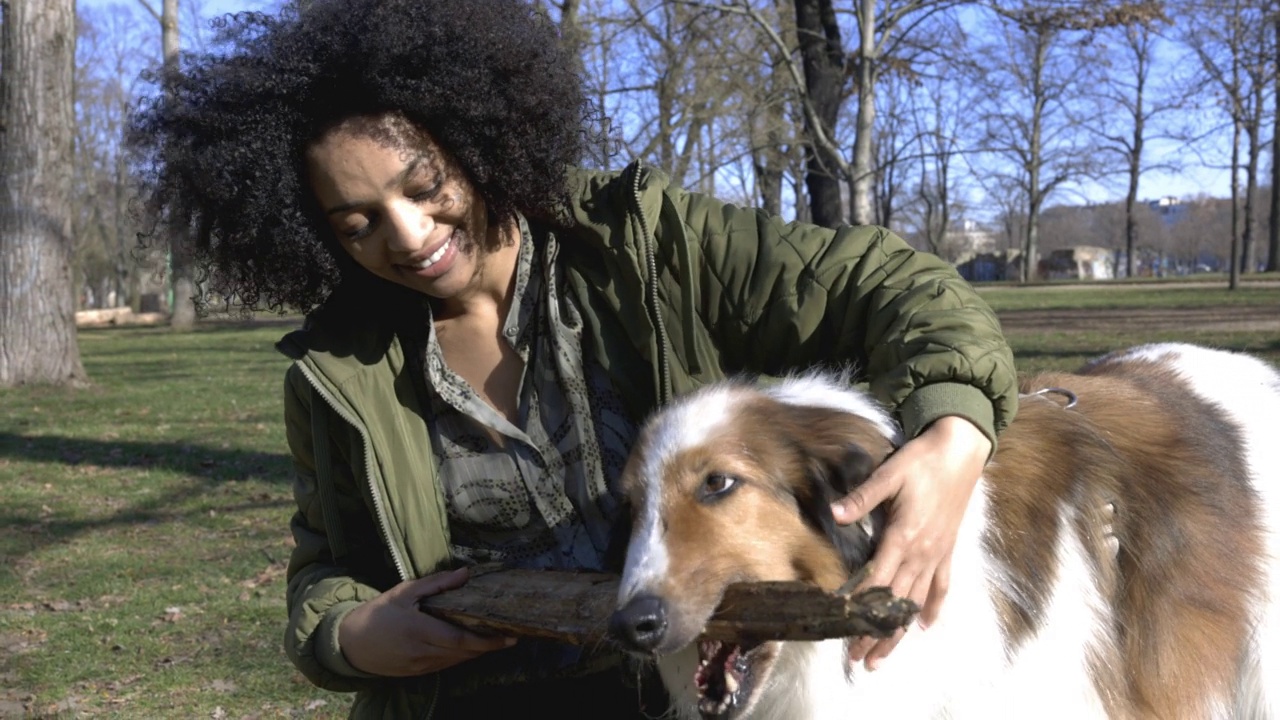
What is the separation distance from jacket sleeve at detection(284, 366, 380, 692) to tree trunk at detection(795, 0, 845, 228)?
1492 centimetres

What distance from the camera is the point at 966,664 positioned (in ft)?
8.21

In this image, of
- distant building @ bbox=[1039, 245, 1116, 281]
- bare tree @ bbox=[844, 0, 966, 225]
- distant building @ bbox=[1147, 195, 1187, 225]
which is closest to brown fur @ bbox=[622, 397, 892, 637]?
bare tree @ bbox=[844, 0, 966, 225]

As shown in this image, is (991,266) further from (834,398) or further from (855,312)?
(834,398)

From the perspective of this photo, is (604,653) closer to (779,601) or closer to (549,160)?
(779,601)

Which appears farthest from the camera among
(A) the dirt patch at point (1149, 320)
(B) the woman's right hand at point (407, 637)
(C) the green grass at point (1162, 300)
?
(C) the green grass at point (1162, 300)

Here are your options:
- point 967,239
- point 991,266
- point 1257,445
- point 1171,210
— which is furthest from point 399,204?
point 1171,210

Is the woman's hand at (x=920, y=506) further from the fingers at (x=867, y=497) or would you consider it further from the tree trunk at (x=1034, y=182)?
the tree trunk at (x=1034, y=182)

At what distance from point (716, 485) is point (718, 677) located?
41cm

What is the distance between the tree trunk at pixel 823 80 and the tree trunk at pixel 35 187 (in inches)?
409

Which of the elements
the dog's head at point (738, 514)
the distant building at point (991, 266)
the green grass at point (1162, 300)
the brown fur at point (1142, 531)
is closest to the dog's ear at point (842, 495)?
the dog's head at point (738, 514)

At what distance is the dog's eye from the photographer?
249 cm

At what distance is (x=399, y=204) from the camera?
3039mm

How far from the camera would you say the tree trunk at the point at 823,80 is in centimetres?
1775

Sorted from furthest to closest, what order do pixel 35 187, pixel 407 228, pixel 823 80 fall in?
pixel 823 80
pixel 35 187
pixel 407 228
